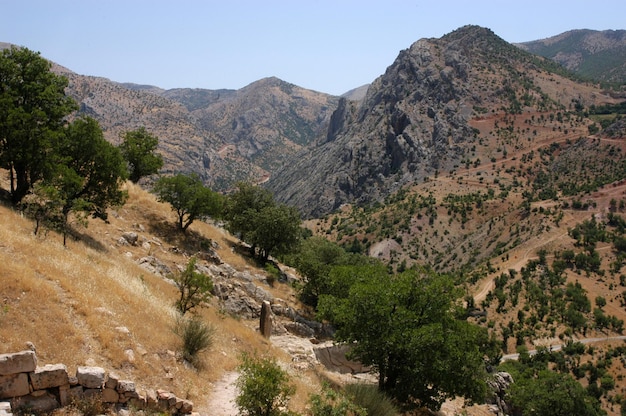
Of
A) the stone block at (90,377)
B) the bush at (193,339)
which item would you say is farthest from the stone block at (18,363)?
the bush at (193,339)

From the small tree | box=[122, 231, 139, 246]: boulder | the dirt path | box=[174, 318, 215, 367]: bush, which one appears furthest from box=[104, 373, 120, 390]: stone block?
box=[122, 231, 139, 246]: boulder

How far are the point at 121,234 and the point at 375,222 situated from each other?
4386 inches

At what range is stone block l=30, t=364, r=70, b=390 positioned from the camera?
363 inches

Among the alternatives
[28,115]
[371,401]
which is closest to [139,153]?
[28,115]

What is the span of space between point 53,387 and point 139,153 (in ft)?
103

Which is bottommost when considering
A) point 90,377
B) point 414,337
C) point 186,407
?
point 414,337

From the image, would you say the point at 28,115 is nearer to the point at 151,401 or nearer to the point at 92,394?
the point at 92,394

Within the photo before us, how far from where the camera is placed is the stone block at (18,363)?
8.91 meters

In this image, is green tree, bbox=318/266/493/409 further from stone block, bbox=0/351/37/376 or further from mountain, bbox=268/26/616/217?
mountain, bbox=268/26/616/217

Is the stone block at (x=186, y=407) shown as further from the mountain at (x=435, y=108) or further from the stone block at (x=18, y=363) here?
the mountain at (x=435, y=108)

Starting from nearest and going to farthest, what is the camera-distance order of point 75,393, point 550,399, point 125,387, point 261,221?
1. point 75,393
2. point 125,387
3. point 261,221
4. point 550,399

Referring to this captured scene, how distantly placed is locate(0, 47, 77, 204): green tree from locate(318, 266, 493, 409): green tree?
53.9 feet

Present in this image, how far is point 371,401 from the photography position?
16250 mm

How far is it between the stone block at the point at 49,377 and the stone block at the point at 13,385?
14 cm
